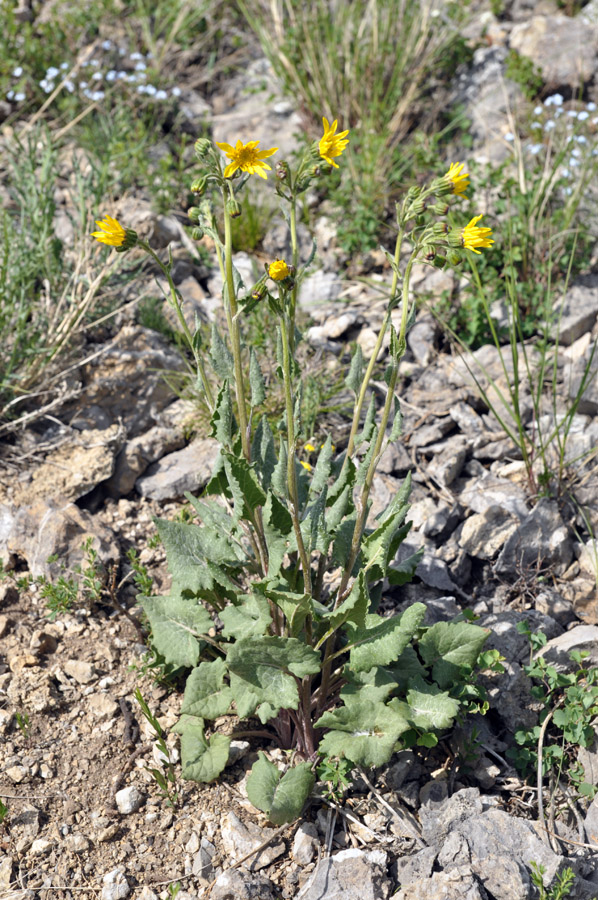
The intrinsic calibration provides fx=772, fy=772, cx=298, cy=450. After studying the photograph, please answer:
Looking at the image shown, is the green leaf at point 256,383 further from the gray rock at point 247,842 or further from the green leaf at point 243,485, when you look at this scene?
the gray rock at point 247,842

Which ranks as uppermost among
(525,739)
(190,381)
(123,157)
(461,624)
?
(123,157)

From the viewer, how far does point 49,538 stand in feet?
9.97

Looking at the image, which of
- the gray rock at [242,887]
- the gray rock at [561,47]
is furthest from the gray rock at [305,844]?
the gray rock at [561,47]

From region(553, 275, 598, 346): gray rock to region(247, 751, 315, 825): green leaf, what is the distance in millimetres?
2628

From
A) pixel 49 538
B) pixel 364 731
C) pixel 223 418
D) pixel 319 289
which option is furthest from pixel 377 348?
pixel 319 289

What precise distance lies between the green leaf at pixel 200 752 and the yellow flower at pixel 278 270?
146 cm

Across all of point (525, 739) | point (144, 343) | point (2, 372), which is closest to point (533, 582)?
point (525, 739)

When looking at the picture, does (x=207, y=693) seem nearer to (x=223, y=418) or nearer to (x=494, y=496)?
(x=223, y=418)

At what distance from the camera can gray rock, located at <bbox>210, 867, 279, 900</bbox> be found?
2.13 m

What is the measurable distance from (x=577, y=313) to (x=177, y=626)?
268cm

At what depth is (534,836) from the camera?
2096 millimetres

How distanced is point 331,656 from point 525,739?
0.70 metres

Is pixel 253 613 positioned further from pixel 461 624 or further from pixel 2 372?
pixel 2 372

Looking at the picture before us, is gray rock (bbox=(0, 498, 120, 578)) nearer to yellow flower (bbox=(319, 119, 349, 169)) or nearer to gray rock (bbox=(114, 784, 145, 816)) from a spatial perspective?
gray rock (bbox=(114, 784, 145, 816))
